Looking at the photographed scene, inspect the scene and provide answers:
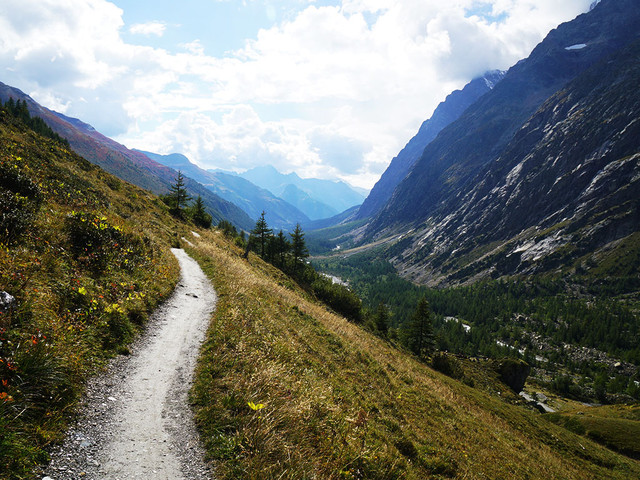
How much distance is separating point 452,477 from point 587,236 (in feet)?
801

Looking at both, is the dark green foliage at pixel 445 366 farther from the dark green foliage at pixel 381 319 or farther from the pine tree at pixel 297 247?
the pine tree at pixel 297 247

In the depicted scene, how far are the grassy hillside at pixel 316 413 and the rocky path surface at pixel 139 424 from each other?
17.8 inches

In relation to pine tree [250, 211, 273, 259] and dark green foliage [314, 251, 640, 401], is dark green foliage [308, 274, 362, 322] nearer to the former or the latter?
pine tree [250, 211, 273, 259]

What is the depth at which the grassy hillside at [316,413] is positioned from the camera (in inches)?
238

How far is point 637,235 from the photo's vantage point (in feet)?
539

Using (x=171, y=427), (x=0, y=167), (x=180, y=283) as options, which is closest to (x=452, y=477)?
(x=171, y=427)

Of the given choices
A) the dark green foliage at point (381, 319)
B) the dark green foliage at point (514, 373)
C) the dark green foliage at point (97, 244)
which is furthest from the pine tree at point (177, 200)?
the dark green foliage at point (514, 373)

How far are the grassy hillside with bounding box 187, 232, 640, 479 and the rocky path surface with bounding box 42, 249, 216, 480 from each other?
453 millimetres

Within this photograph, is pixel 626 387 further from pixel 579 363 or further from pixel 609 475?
pixel 609 475

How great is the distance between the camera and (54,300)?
8297 millimetres

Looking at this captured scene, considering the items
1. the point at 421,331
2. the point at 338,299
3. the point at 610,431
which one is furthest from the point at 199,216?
the point at 610,431

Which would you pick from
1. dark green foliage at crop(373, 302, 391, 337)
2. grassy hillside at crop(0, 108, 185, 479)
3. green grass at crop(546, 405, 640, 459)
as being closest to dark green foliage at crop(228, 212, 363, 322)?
dark green foliage at crop(373, 302, 391, 337)

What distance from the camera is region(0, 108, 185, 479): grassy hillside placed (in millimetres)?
4910

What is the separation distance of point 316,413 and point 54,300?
28.0ft
